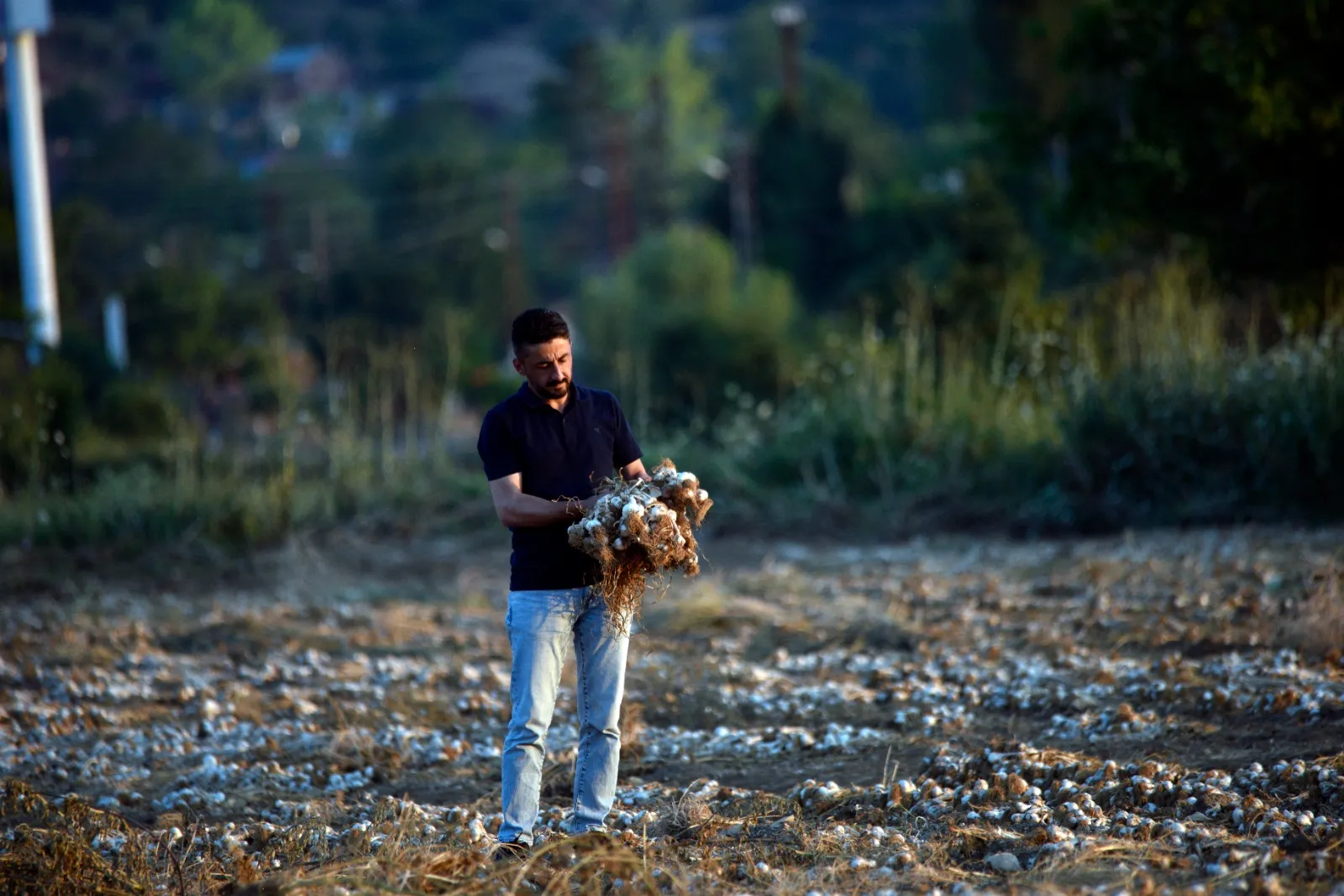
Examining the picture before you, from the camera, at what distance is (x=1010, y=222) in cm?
2562

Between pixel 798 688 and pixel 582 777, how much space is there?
284cm

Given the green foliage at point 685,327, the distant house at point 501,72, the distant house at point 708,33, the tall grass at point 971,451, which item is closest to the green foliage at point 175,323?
the green foliage at point 685,327

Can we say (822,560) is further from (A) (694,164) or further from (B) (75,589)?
(A) (694,164)

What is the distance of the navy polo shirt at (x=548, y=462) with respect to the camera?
5.00 m

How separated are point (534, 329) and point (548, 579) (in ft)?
2.74

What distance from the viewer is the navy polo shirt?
500 centimetres

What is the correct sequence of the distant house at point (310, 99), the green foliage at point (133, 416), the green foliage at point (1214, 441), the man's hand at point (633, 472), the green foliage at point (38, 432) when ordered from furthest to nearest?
1. the distant house at point (310, 99)
2. the green foliage at point (133, 416)
3. the green foliage at point (38, 432)
4. the green foliage at point (1214, 441)
5. the man's hand at point (633, 472)

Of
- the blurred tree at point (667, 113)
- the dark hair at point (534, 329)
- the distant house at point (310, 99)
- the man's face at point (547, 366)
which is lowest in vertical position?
the man's face at point (547, 366)

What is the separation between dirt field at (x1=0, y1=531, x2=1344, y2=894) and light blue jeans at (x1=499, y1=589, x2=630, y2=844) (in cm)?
15

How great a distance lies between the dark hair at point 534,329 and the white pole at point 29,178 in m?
18.1

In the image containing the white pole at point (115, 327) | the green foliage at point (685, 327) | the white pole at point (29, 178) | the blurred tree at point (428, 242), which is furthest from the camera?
the blurred tree at point (428, 242)

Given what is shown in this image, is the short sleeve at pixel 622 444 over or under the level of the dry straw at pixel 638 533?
over

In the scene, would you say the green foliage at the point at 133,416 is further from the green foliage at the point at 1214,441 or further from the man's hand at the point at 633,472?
the man's hand at the point at 633,472

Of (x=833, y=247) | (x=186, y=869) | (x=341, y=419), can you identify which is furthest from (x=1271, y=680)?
(x=833, y=247)
